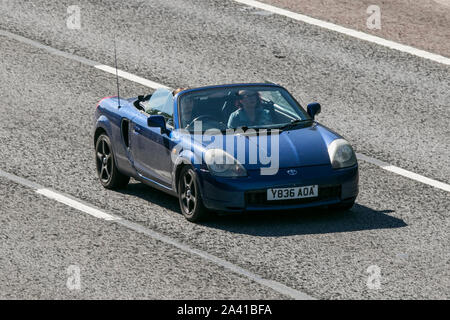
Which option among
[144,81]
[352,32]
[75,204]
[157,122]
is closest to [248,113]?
[157,122]

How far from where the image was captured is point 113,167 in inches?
516

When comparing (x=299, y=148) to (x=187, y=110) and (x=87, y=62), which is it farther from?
(x=87, y=62)

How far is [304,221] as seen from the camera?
11594 millimetres

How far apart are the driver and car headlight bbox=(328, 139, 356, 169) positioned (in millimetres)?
902

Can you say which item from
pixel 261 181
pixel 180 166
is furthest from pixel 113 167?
pixel 261 181

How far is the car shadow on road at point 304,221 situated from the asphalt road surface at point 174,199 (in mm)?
30

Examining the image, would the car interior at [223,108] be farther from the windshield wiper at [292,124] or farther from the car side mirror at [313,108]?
the car side mirror at [313,108]

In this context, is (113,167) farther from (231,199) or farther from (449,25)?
(449,25)

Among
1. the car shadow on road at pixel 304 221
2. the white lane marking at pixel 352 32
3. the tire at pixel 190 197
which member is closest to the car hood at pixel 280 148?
the tire at pixel 190 197

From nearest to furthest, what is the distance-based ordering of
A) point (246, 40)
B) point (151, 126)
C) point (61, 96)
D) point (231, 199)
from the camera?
1. point (231, 199)
2. point (151, 126)
3. point (61, 96)
4. point (246, 40)

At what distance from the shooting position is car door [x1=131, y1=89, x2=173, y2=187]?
12.2 m

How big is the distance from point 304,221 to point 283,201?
0.37 metres

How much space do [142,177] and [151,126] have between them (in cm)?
66
